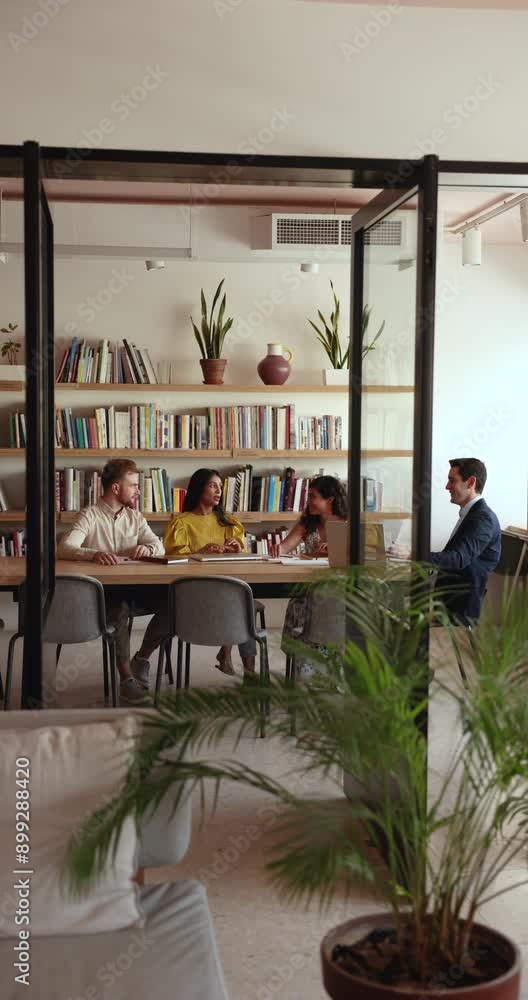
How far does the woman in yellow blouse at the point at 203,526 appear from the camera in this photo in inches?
257

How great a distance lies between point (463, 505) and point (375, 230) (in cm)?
292

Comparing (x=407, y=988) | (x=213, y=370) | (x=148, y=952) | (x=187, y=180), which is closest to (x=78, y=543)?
(x=213, y=370)

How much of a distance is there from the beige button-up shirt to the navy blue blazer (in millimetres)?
1707

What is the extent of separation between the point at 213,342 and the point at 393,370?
14.1 ft

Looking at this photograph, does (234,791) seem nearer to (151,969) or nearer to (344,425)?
(151,969)

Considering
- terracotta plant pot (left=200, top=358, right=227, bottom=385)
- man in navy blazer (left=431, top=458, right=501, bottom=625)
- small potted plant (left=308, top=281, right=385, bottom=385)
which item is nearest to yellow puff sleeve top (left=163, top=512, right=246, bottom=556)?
man in navy blazer (left=431, top=458, right=501, bottom=625)

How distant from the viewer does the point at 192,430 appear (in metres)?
8.14

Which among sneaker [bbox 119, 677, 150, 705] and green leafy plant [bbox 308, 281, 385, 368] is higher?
green leafy plant [bbox 308, 281, 385, 368]

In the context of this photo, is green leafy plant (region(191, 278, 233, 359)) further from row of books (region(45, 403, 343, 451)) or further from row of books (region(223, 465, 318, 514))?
row of books (region(223, 465, 318, 514))

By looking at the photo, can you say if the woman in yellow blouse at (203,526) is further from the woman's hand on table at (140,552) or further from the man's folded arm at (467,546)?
the man's folded arm at (467,546)

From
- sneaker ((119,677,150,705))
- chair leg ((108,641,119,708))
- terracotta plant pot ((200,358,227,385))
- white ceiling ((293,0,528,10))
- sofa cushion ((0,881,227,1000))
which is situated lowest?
sneaker ((119,677,150,705))

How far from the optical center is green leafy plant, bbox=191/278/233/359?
7.87m

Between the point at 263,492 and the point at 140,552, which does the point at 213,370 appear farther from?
the point at 140,552

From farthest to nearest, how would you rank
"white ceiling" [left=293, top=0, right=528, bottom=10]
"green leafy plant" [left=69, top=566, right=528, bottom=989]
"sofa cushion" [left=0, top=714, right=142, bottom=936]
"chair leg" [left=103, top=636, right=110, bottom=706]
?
"chair leg" [left=103, top=636, right=110, bottom=706], "white ceiling" [left=293, top=0, right=528, bottom=10], "sofa cushion" [left=0, top=714, right=142, bottom=936], "green leafy plant" [left=69, top=566, right=528, bottom=989]
